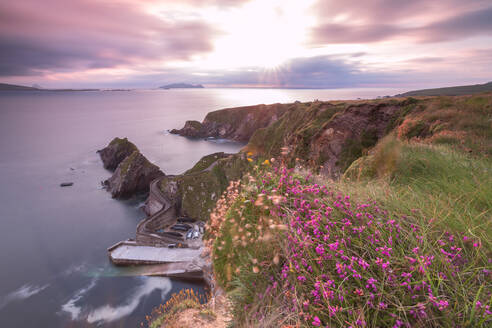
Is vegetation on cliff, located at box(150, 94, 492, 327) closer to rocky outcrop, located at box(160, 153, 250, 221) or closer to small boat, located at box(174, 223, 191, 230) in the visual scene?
small boat, located at box(174, 223, 191, 230)

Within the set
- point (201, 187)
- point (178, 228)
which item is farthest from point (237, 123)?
point (178, 228)

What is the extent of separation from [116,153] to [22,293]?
6168cm

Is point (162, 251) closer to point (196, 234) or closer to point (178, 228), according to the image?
point (196, 234)

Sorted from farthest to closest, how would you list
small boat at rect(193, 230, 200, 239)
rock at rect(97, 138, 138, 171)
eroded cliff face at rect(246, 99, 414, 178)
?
rock at rect(97, 138, 138, 171), small boat at rect(193, 230, 200, 239), eroded cliff face at rect(246, 99, 414, 178)

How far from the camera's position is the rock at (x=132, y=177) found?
203ft

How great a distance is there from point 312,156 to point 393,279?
102 feet

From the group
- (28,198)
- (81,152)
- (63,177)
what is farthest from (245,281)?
(81,152)

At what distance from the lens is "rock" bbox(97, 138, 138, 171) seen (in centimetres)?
8775

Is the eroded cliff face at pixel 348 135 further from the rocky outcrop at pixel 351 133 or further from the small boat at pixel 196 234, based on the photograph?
the small boat at pixel 196 234

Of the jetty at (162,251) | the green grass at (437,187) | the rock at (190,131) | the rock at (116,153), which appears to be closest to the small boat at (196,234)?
the jetty at (162,251)

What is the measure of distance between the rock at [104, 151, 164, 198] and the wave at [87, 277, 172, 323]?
36671mm

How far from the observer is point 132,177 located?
205ft

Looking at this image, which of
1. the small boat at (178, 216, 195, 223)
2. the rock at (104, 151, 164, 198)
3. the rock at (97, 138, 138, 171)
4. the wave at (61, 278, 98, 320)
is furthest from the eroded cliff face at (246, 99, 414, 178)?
the rock at (97, 138, 138, 171)

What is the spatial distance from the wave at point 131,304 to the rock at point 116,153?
226ft
